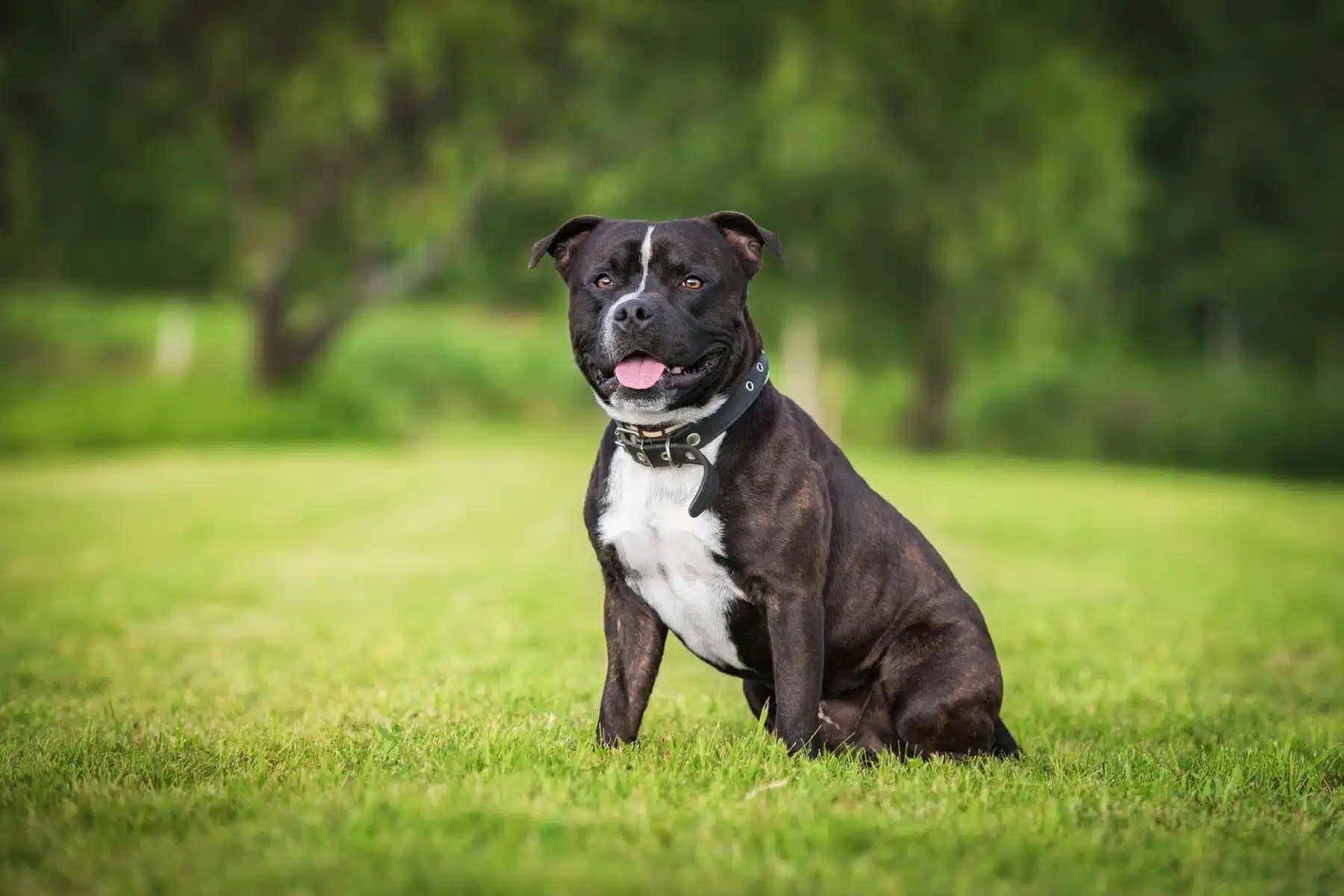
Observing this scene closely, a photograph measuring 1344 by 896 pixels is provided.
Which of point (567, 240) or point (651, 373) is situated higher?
point (567, 240)

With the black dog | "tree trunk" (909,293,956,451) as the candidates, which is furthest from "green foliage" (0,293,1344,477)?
the black dog

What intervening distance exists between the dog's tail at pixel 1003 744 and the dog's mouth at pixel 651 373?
1.58 m

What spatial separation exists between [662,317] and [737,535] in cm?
69

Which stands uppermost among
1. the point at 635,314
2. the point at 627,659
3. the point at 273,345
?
the point at 635,314

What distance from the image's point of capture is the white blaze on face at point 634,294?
13.4ft

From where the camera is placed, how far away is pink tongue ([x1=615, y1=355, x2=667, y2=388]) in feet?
13.5

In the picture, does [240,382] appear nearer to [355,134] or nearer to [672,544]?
[355,134]

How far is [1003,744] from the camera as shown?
183 inches

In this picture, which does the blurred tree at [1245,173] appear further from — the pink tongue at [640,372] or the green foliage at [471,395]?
the pink tongue at [640,372]

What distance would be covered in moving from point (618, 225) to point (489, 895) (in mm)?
2197

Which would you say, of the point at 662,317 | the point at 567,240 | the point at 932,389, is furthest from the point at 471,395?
the point at 662,317

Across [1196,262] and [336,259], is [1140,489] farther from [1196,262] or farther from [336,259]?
[336,259]

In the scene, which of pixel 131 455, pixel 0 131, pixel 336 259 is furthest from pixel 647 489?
pixel 336 259

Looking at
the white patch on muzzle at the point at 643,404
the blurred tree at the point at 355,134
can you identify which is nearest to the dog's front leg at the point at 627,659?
the white patch on muzzle at the point at 643,404
